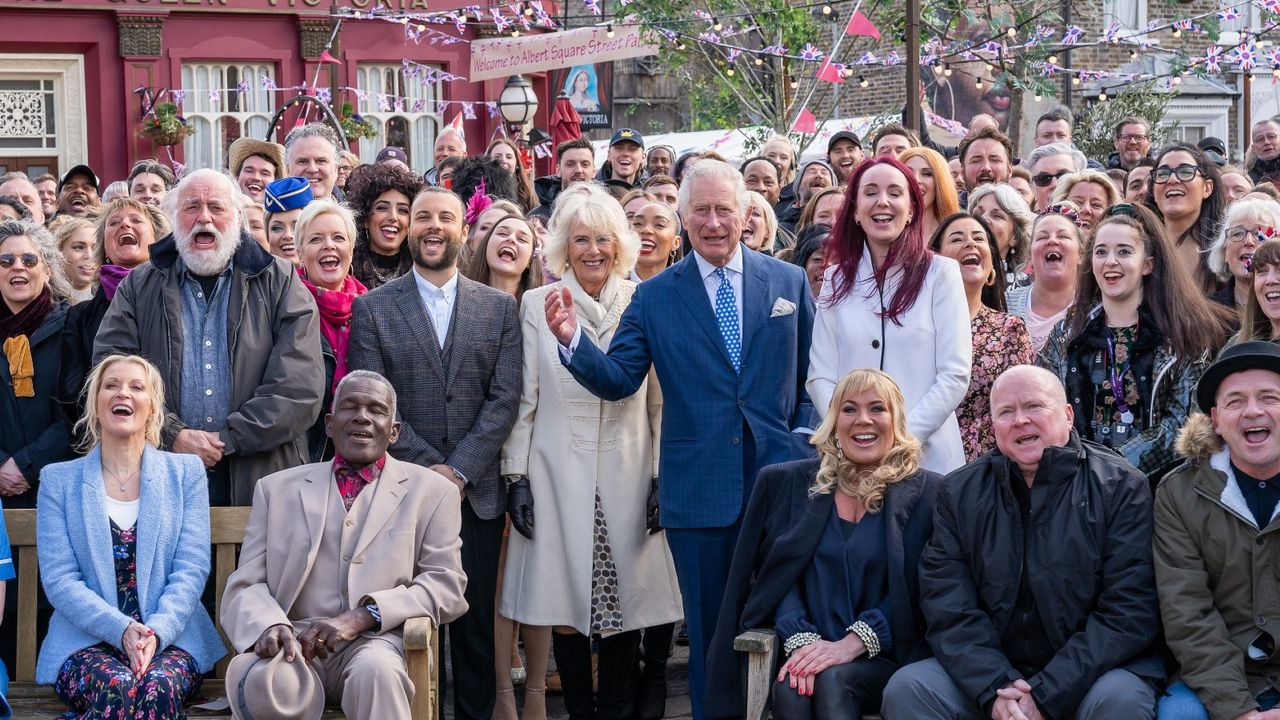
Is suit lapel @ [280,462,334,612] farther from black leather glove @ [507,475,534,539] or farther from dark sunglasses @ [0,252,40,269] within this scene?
dark sunglasses @ [0,252,40,269]

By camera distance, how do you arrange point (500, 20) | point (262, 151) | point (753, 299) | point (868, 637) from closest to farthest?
point (868, 637), point (753, 299), point (262, 151), point (500, 20)

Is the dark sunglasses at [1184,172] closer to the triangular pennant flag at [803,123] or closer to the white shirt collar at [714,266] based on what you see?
the white shirt collar at [714,266]

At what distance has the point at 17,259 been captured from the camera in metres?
6.46

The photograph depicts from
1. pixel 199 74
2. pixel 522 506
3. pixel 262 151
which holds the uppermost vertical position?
pixel 199 74

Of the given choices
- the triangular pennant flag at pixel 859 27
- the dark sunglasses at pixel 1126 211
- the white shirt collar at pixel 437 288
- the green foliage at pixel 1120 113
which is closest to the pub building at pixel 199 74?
the triangular pennant flag at pixel 859 27

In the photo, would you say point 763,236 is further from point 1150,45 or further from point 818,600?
point 1150,45

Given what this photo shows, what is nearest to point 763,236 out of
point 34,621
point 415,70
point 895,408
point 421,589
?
point 895,408

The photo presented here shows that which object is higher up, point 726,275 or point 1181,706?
point 726,275

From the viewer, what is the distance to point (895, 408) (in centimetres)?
537

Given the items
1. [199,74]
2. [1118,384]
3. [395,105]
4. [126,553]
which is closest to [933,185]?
[1118,384]

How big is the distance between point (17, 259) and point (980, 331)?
13.1 feet

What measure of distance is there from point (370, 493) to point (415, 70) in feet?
55.3

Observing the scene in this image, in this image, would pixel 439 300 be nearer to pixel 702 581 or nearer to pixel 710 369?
pixel 710 369

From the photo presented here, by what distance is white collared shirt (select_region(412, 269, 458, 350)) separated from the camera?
6.33 metres
